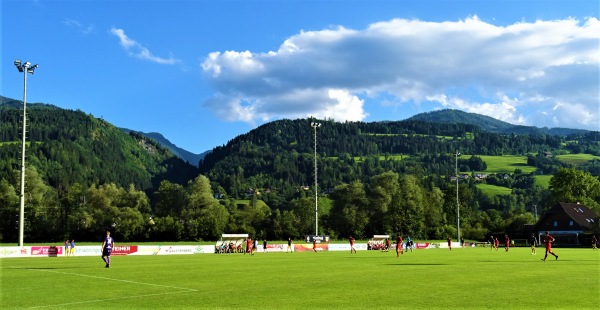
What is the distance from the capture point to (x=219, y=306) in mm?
14547

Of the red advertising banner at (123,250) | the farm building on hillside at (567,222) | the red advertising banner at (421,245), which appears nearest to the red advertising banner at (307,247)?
the red advertising banner at (421,245)

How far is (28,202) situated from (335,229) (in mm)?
59888

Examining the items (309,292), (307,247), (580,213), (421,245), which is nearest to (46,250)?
(307,247)

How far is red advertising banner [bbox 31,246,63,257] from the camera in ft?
179

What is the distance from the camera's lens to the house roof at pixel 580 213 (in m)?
112

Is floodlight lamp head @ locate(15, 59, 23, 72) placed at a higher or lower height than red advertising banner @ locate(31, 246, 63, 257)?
higher

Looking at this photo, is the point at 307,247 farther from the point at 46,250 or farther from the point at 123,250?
the point at 46,250

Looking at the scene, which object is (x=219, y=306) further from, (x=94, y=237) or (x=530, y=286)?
(x=94, y=237)

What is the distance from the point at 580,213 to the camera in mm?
116250

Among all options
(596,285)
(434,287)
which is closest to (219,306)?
(434,287)

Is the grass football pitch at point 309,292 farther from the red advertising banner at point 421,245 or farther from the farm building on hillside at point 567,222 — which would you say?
the farm building on hillside at point 567,222

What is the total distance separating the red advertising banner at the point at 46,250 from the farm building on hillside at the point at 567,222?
3720 inches

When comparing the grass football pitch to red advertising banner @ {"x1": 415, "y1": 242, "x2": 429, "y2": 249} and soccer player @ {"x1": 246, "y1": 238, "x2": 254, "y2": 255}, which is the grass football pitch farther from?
→ red advertising banner @ {"x1": 415, "y1": 242, "x2": 429, "y2": 249}

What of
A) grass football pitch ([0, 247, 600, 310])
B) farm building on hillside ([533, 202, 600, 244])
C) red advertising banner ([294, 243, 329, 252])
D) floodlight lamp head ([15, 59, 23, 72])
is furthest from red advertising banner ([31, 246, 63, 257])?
farm building on hillside ([533, 202, 600, 244])
